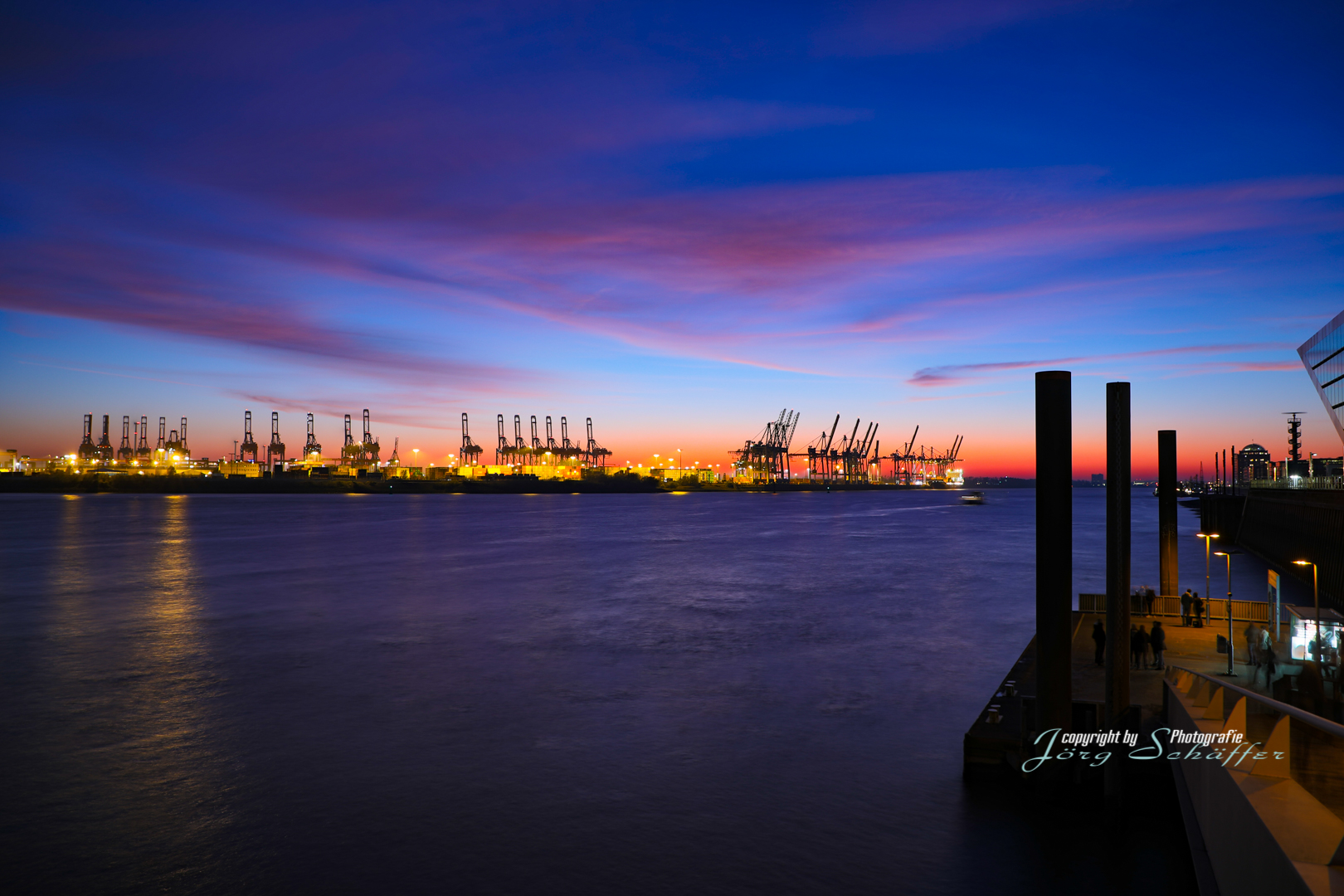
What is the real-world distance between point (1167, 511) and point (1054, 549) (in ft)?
41.5

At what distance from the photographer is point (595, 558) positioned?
44.5m

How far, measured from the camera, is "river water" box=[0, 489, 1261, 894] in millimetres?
9016

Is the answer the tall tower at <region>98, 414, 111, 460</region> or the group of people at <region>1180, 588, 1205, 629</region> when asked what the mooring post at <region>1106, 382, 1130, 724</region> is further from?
the tall tower at <region>98, 414, 111, 460</region>

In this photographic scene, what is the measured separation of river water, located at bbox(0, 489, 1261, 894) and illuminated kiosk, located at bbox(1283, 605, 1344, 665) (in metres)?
2.50

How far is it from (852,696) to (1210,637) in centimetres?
639

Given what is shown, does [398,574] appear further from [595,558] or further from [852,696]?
[852,696]

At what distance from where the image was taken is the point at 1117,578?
32.8 feet

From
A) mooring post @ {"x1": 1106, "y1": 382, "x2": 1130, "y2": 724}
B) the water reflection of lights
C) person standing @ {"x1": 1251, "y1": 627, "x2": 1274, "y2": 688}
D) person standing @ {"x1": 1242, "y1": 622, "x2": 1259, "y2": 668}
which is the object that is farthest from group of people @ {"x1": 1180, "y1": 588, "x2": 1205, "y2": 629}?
Result: the water reflection of lights

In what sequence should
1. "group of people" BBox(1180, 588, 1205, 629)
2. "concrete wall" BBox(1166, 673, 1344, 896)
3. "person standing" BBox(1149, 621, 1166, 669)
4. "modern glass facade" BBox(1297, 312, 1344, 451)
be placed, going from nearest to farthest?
"concrete wall" BBox(1166, 673, 1344, 896) → "person standing" BBox(1149, 621, 1166, 669) → "group of people" BBox(1180, 588, 1205, 629) → "modern glass facade" BBox(1297, 312, 1344, 451)

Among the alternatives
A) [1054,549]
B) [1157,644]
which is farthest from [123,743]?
[1157,644]

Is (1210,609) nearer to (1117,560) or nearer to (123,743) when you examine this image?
(1117,560)

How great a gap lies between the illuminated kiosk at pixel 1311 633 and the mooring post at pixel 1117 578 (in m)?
1.75

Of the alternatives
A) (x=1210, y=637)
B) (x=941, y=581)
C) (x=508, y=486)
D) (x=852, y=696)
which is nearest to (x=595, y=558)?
(x=941, y=581)

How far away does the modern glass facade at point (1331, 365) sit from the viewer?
32.1m
